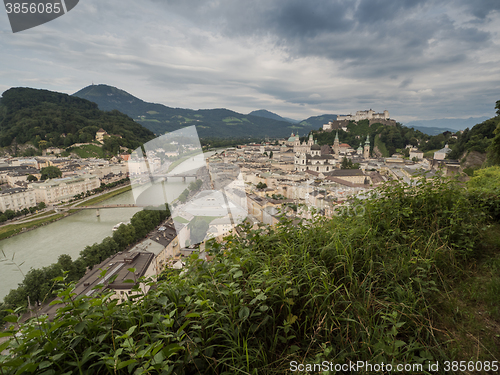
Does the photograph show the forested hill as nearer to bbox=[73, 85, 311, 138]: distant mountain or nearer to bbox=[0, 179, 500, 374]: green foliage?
bbox=[73, 85, 311, 138]: distant mountain

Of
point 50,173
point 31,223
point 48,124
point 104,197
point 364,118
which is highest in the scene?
point 364,118

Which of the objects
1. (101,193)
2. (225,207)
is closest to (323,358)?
(225,207)

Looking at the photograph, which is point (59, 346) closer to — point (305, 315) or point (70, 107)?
point (305, 315)

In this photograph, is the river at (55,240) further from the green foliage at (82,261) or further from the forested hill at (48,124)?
the forested hill at (48,124)

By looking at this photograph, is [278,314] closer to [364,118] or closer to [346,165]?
[346,165]

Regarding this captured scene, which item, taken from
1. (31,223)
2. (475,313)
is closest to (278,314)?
(475,313)

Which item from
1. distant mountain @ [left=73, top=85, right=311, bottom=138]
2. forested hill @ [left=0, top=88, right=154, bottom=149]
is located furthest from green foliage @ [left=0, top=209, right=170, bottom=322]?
forested hill @ [left=0, top=88, right=154, bottom=149]

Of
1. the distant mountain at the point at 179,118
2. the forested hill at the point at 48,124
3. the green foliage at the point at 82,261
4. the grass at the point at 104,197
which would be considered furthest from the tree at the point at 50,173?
the green foliage at the point at 82,261
